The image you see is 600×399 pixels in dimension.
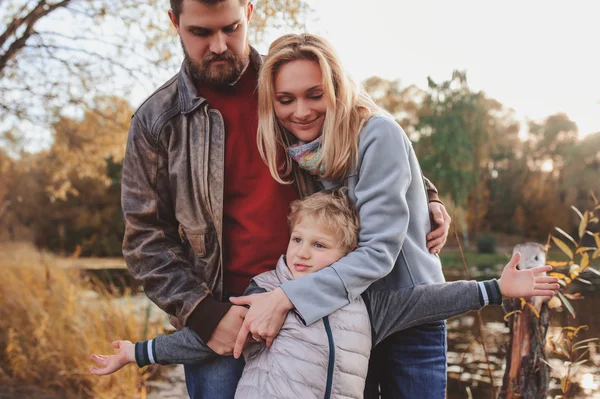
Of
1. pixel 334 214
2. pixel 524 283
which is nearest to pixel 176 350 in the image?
pixel 334 214

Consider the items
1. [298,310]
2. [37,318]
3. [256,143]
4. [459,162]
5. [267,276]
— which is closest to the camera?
[298,310]

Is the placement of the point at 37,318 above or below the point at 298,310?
below

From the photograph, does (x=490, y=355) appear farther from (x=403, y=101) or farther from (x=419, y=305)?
(x=403, y=101)

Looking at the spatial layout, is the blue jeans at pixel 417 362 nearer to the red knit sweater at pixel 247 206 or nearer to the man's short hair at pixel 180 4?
the red knit sweater at pixel 247 206

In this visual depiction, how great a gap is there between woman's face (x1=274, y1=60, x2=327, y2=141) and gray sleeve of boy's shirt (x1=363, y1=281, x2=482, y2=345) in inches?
24.7

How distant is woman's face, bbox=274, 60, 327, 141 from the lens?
6.91ft

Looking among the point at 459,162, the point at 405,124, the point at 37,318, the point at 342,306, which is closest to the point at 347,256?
the point at 342,306

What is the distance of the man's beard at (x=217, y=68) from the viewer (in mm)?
2238

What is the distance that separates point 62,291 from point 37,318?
392 millimetres

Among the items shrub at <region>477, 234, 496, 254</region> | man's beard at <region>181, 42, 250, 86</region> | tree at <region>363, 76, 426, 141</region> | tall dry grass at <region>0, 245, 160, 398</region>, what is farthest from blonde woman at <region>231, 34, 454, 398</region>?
tree at <region>363, 76, 426, 141</region>

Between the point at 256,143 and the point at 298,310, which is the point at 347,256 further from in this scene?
the point at 256,143

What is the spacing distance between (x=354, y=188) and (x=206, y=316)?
0.67 m

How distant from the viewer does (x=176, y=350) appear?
7.11 ft

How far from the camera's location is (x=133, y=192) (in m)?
2.22
